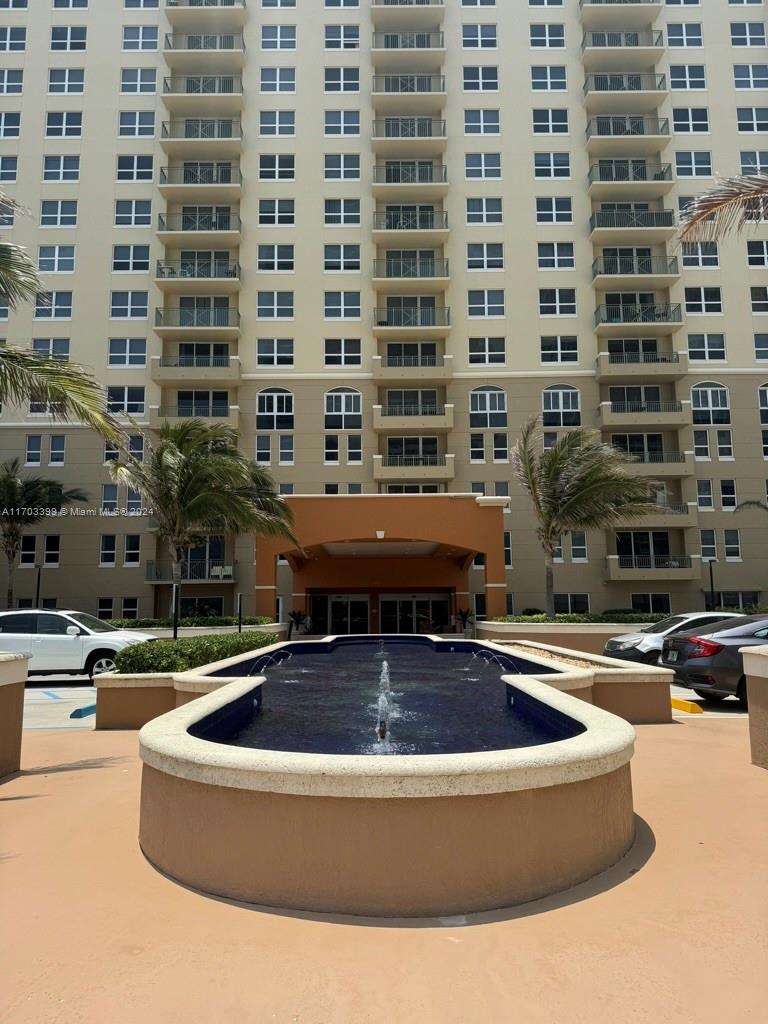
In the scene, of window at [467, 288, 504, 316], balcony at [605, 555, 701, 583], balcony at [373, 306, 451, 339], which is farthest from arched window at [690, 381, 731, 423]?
balcony at [373, 306, 451, 339]

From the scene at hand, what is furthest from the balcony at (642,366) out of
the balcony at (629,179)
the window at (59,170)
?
the window at (59,170)

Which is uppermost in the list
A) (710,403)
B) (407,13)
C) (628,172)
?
(407,13)

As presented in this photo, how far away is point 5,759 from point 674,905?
A: 6004 millimetres

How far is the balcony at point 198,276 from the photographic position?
35938 millimetres

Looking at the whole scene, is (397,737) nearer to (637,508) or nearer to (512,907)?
(512,907)

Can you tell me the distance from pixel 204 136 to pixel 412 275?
13063 millimetres

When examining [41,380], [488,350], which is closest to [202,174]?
[488,350]

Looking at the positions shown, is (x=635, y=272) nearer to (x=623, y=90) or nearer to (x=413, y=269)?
(x=623, y=90)

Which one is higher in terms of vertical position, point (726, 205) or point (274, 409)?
point (274, 409)

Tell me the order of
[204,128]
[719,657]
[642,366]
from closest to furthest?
[719,657]
[642,366]
[204,128]

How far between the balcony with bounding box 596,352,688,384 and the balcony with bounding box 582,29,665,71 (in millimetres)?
15785

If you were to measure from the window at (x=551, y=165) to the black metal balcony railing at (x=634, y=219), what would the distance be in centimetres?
329

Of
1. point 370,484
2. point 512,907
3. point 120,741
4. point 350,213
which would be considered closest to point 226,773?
point 512,907

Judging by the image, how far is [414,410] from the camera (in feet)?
119
